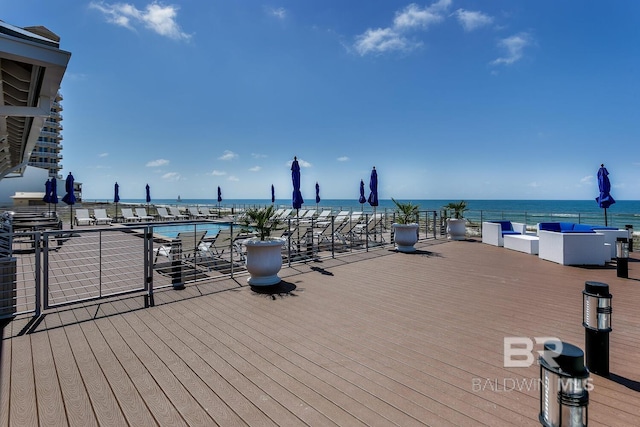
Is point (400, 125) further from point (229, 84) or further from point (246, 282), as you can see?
point (246, 282)

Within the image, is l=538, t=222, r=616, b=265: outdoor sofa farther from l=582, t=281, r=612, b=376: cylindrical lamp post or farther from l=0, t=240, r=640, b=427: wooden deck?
l=582, t=281, r=612, b=376: cylindrical lamp post

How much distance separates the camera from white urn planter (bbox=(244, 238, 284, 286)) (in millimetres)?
4477

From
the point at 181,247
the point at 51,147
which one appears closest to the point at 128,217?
the point at 181,247

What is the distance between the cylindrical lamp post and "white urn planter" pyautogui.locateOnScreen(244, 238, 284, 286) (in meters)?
3.53

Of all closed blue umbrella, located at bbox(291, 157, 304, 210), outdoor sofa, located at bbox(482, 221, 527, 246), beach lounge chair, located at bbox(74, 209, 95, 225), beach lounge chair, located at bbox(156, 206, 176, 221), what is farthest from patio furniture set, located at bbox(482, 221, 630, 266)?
beach lounge chair, located at bbox(74, 209, 95, 225)

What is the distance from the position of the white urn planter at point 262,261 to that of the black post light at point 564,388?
3720 millimetres

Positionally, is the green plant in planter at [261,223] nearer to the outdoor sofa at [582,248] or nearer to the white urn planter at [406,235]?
the white urn planter at [406,235]

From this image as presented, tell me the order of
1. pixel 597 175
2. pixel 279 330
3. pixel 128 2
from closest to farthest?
pixel 279 330 → pixel 128 2 → pixel 597 175

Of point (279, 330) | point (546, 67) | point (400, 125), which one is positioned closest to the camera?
point (279, 330)

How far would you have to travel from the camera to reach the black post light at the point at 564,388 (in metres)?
1.04

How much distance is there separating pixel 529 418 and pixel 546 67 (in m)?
12.8

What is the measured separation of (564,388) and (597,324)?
1486mm

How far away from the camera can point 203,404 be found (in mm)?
1842

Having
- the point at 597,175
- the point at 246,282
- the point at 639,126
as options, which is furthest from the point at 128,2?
the point at 639,126
